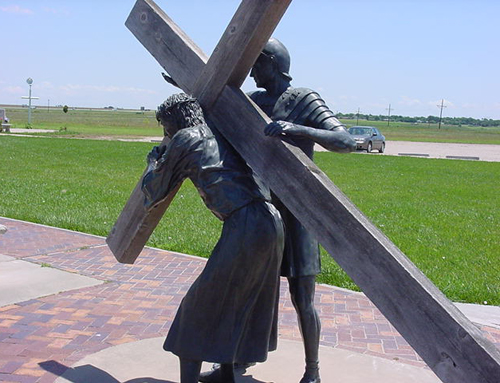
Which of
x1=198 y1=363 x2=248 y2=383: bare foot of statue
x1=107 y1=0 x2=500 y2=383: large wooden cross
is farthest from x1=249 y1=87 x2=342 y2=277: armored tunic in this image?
x1=198 y1=363 x2=248 y2=383: bare foot of statue

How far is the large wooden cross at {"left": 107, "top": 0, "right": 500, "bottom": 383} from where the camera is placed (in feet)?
9.18

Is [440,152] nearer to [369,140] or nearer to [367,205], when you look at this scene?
[369,140]

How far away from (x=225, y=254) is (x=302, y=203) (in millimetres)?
511

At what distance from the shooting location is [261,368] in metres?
4.59

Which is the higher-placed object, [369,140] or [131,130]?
[369,140]

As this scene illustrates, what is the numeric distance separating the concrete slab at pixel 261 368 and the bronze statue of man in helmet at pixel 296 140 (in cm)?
32

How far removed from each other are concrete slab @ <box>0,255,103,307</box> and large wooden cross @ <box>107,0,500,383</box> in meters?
2.47

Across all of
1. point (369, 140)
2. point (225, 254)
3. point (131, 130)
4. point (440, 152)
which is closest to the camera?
point (225, 254)

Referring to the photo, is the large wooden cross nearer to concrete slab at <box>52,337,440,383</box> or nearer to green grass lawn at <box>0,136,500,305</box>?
concrete slab at <box>52,337,440,383</box>

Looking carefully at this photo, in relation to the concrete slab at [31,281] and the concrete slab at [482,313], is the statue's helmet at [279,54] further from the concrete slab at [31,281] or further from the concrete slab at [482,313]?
the concrete slab at [31,281]

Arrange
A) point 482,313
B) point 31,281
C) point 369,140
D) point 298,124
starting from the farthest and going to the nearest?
point 369,140, point 31,281, point 482,313, point 298,124

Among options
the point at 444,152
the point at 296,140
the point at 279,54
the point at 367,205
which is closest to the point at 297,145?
the point at 296,140

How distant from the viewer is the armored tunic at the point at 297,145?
3.88 meters

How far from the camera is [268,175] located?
339 centimetres
